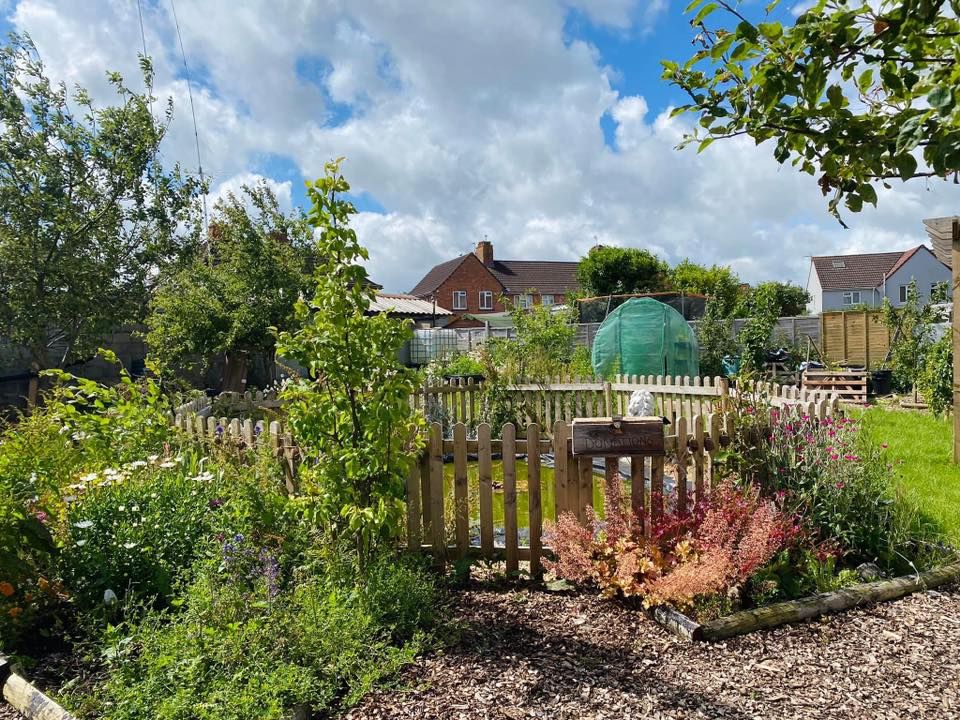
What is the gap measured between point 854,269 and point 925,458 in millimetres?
49033

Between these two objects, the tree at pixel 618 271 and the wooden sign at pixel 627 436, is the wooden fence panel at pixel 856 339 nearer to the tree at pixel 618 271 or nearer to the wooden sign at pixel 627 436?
the tree at pixel 618 271

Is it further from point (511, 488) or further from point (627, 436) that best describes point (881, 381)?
point (511, 488)

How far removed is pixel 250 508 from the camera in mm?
3930

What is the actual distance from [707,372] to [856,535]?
13397 millimetres

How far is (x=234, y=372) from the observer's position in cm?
1369

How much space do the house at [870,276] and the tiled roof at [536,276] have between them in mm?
18905

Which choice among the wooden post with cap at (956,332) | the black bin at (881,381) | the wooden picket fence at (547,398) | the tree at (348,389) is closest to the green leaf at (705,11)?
the tree at (348,389)

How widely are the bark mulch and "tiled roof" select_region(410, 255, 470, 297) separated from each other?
41.1m

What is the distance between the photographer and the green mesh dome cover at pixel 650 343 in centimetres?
1338

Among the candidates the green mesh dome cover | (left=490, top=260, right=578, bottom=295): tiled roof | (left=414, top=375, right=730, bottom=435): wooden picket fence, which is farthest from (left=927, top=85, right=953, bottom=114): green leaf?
(left=490, top=260, right=578, bottom=295): tiled roof

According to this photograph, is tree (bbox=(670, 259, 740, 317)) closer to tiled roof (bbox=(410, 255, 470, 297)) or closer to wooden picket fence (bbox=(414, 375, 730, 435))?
tiled roof (bbox=(410, 255, 470, 297))

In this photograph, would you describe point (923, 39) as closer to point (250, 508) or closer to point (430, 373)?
point (250, 508)

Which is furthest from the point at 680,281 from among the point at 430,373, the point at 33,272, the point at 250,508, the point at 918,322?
the point at 250,508

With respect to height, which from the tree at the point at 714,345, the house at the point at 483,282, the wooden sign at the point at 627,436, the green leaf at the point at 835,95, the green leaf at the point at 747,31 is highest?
the house at the point at 483,282
